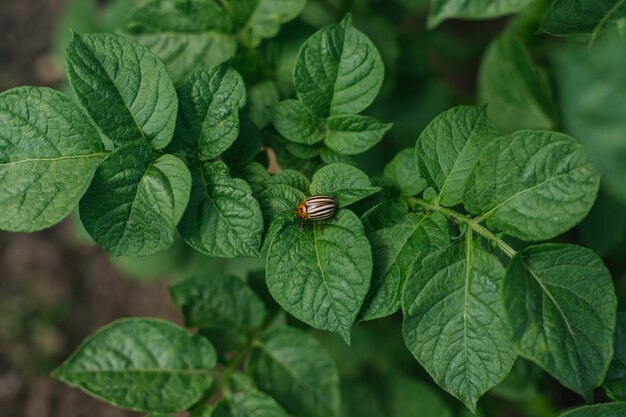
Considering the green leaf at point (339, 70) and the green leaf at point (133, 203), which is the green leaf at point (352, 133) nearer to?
the green leaf at point (339, 70)

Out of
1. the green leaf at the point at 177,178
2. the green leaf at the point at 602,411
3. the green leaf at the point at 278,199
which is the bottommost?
the green leaf at the point at 602,411

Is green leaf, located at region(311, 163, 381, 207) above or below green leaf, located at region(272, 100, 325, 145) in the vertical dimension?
below

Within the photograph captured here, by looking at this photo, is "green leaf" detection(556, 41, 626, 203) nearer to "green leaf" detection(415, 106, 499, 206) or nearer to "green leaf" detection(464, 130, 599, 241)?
"green leaf" detection(464, 130, 599, 241)

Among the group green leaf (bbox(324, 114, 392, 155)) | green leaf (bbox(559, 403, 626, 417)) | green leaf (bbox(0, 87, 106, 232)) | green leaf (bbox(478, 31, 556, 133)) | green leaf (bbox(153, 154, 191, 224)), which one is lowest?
green leaf (bbox(559, 403, 626, 417))

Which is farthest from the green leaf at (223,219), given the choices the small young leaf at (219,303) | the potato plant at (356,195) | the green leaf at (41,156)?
the small young leaf at (219,303)

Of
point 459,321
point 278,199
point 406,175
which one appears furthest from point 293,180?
point 459,321

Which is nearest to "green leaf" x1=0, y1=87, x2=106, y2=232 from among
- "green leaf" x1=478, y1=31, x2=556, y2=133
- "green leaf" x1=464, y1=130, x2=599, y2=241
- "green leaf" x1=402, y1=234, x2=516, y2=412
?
"green leaf" x1=402, y1=234, x2=516, y2=412

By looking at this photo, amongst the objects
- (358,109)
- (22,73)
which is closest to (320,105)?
(358,109)

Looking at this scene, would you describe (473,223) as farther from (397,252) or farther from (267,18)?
(267,18)

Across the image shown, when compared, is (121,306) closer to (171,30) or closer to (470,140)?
(171,30)
